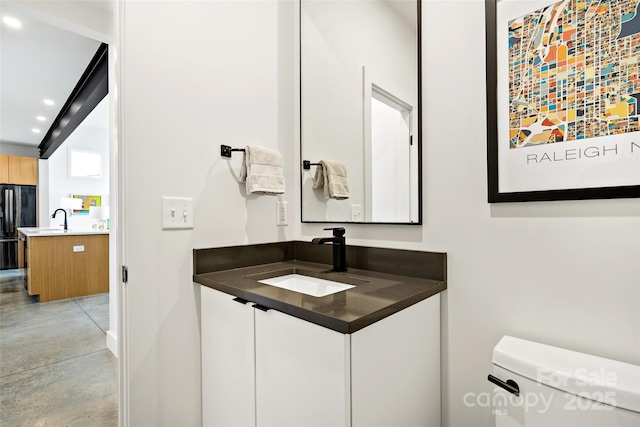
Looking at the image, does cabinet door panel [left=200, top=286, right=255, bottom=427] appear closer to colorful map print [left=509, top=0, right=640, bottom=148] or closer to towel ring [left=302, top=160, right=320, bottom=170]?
towel ring [left=302, top=160, right=320, bottom=170]

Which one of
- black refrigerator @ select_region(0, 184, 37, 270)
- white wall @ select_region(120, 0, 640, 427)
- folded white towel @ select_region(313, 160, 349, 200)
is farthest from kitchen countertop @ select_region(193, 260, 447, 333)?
black refrigerator @ select_region(0, 184, 37, 270)

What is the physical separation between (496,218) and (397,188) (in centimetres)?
41

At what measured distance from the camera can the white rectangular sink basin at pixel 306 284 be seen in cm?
130

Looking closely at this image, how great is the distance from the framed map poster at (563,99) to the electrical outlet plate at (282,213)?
3.28 ft

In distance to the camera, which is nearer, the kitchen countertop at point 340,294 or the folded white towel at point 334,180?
the kitchen countertop at point 340,294

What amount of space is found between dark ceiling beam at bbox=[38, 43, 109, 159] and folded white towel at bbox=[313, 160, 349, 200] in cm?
237

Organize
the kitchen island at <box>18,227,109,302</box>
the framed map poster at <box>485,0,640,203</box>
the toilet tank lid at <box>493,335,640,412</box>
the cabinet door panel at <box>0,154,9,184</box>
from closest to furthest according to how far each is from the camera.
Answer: the toilet tank lid at <box>493,335,640,412</box> → the framed map poster at <box>485,0,640,203</box> → the kitchen island at <box>18,227,109,302</box> → the cabinet door panel at <box>0,154,9,184</box>

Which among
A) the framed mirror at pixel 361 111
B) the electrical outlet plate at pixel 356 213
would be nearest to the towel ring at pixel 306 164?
the framed mirror at pixel 361 111

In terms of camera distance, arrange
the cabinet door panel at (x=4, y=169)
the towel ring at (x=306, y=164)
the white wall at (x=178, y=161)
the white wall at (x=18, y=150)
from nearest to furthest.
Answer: the white wall at (x=178, y=161)
the towel ring at (x=306, y=164)
the cabinet door panel at (x=4, y=169)
the white wall at (x=18, y=150)

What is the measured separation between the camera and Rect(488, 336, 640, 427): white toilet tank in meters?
0.73

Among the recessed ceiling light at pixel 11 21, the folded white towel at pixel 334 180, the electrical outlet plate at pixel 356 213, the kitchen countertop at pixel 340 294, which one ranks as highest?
the recessed ceiling light at pixel 11 21

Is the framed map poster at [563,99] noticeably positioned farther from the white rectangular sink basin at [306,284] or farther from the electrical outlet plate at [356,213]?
the white rectangular sink basin at [306,284]

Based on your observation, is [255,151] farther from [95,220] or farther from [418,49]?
[95,220]

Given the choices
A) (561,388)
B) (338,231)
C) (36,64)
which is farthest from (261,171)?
(36,64)
